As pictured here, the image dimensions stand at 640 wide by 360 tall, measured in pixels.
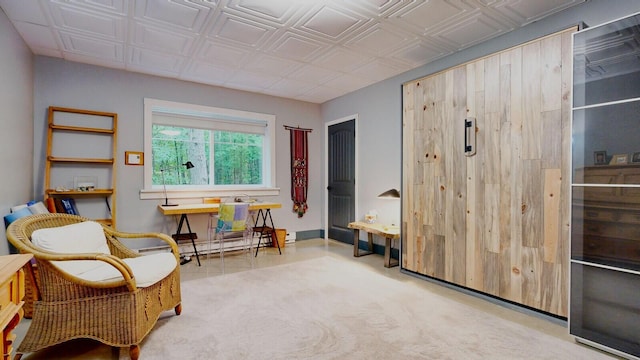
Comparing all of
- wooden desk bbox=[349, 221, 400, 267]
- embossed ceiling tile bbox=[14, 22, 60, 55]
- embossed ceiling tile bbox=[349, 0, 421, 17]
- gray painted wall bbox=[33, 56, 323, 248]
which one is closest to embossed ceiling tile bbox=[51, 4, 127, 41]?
embossed ceiling tile bbox=[14, 22, 60, 55]

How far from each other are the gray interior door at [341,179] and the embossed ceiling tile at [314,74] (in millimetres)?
914

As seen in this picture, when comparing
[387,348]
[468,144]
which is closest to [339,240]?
[468,144]

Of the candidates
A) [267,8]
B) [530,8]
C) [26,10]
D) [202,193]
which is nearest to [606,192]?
[530,8]

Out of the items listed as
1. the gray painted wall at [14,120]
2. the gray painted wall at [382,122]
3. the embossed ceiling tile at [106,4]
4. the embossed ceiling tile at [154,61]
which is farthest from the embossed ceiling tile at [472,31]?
the gray painted wall at [14,120]

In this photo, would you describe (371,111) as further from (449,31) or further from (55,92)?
(55,92)

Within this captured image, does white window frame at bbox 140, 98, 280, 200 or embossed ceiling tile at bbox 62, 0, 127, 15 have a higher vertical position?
embossed ceiling tile at bbox 62, 0, 127, 15

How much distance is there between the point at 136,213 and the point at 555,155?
457cm

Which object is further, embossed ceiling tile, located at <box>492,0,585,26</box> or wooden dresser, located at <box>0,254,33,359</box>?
embossed ceiling tile, located at <box>492,0,585,26</box>

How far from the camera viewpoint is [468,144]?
9.49 feet

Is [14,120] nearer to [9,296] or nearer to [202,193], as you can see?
[202,193]

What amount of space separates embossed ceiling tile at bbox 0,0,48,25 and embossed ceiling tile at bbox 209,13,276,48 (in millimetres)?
1297

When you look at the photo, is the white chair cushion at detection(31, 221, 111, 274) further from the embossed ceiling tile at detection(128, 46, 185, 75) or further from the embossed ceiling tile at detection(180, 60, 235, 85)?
the embossed ceiling tile at detection(180, 60, 235, 85)

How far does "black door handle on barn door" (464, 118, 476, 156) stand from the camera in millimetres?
2861

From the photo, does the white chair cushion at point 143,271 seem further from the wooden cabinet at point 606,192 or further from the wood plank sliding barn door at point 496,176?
A: the wooden cabinet at point 606,192
